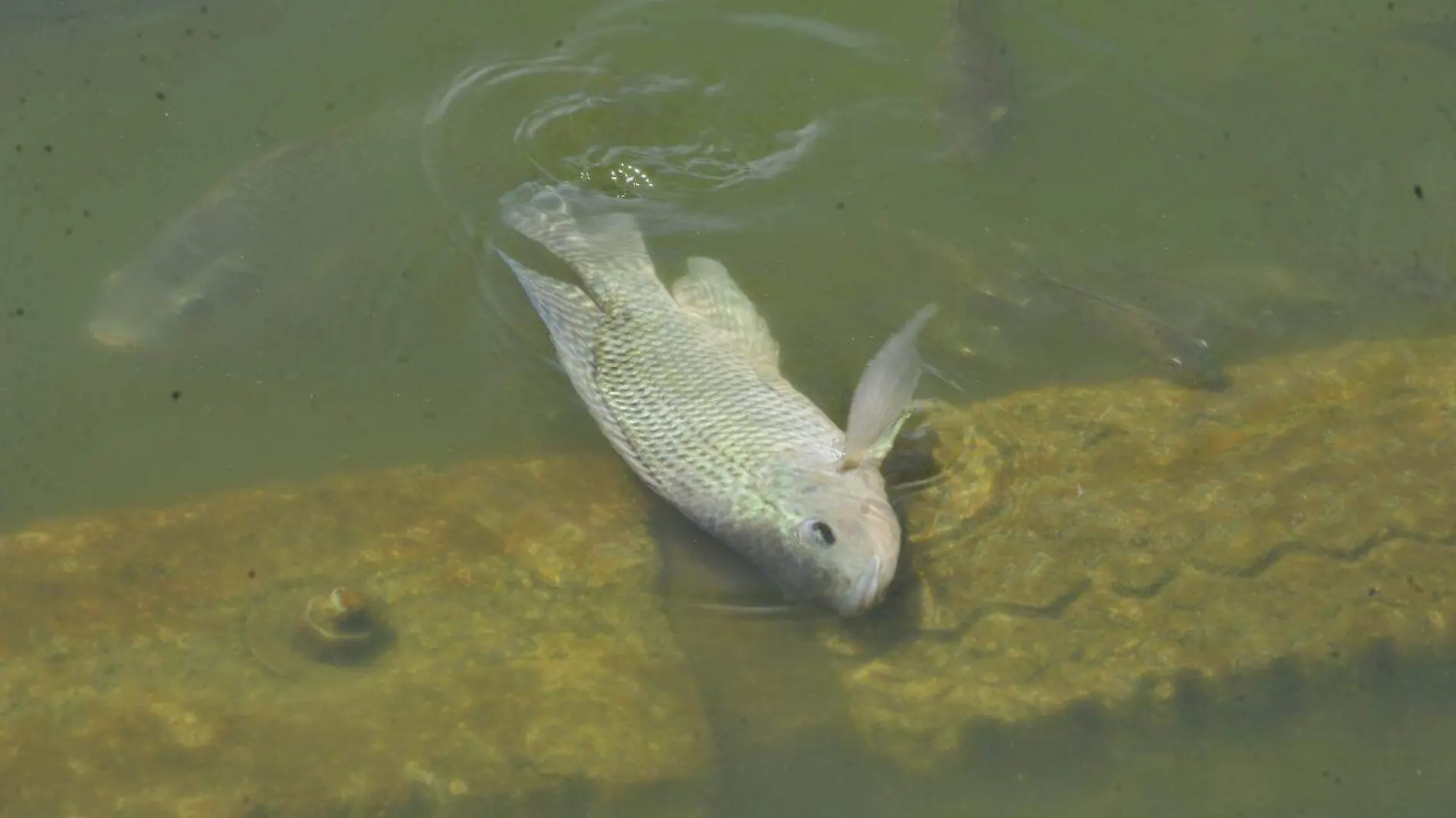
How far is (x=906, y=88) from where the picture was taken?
5297mm

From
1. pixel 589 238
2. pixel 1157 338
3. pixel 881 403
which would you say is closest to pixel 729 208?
pixel 589 238

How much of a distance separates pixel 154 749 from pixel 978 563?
236 centimetres

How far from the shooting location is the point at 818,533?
3.58 meters

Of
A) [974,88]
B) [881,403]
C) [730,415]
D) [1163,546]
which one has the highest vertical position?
[974,88]

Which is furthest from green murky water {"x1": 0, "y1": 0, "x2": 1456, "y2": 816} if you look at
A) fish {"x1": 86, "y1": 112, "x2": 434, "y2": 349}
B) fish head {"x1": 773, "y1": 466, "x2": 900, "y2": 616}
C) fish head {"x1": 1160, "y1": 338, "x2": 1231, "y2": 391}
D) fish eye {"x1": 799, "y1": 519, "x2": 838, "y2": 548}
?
fish eye {"x1": 799, "y1": 519, "x2": 838, "y2": 548}

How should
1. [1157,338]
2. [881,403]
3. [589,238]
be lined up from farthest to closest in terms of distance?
[589,238]
[1157,338]
[881,403]

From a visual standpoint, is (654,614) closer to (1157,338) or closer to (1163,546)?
(1163,546)

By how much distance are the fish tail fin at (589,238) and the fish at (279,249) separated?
1.59 ft

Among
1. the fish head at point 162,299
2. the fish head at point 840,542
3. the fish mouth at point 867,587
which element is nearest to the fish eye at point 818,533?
the fish head at point 840,542

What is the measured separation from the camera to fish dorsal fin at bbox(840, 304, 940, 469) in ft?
12.2

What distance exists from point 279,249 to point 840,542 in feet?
8.60

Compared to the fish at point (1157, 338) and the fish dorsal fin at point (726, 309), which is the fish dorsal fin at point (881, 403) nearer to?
the fish dorsal fin at point (726, 309)

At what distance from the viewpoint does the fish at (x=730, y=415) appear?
142 inches

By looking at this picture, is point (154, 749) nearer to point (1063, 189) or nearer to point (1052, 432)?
point (1052, 432)
